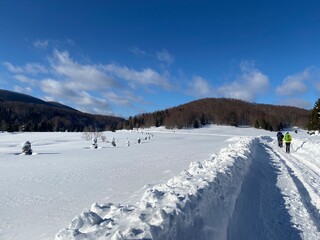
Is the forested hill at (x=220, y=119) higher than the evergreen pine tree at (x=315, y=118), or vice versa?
the forested hill at (x=220, y=119)

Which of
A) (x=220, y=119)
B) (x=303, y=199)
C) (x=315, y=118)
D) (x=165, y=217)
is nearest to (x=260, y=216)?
(x=303, y=199)

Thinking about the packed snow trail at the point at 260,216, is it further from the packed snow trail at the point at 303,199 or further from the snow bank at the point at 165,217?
the snow bank at the point at 165,217

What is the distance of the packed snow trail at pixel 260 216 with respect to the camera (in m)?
5.41

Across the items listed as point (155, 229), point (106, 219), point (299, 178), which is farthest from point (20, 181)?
point (299, 178)

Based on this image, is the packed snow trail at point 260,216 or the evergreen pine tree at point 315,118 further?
the evergreen pine tree at point 315,118

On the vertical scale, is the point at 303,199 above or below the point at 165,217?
below

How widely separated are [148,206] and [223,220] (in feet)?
5.79

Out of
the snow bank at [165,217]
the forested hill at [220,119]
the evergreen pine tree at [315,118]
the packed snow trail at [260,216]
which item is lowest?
the packed snow trail at [260,216]

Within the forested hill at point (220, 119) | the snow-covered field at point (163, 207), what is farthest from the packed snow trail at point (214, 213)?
the forested hill at point (220, 119)

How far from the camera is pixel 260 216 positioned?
20.9 ft

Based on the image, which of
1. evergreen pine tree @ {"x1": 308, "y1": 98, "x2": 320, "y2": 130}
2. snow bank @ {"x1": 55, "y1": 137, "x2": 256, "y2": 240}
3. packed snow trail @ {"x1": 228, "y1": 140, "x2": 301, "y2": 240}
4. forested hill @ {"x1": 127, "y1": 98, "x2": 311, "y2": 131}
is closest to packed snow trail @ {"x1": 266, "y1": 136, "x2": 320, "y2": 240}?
packed snow trail @ {"x1": 228, "y1": 140, "x2": 301, "y2": 240}

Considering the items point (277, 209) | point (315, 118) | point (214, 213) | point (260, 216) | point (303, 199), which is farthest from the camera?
point (315, 118)

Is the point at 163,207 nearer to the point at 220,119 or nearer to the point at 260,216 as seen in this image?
the point at 260,216

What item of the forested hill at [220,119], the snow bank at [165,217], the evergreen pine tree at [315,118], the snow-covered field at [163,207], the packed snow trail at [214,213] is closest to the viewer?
the snow bank at [165,217]
